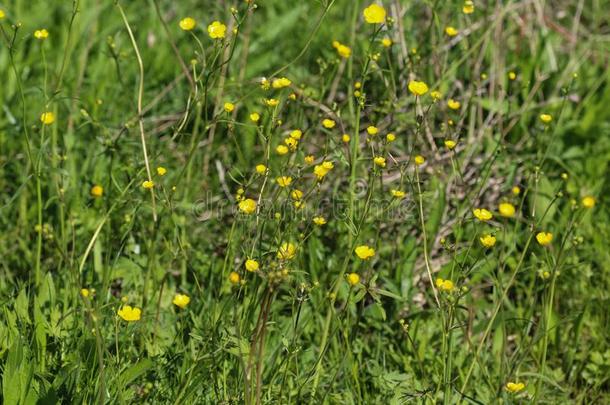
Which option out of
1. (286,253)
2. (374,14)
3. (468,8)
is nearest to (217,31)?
(374,14)

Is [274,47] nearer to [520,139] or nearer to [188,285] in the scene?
[520,139]

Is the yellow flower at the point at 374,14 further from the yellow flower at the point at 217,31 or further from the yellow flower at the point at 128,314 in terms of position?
the yellow flower at the point at 128,314

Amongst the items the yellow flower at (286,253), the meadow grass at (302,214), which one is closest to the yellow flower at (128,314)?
the meadow grass at (302,214)

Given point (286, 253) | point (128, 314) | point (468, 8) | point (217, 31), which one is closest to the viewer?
point (286, 253)

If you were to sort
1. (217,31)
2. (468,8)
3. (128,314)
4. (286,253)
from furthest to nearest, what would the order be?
(468,8) < (217,31) < (128,314) < (286,253)

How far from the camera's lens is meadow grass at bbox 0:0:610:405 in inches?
84.0

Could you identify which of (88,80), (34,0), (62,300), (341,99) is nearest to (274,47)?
(341,99)

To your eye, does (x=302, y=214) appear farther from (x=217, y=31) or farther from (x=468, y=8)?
(x=468, y=8)

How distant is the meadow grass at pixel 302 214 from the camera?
7.00ft

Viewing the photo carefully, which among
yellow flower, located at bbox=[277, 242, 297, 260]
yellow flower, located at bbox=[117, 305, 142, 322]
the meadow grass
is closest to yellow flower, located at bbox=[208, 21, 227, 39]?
the meadow grass

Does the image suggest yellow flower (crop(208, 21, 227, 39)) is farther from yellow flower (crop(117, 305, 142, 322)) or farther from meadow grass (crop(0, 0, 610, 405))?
yellow flower (crop(117, 305, 142, 322))

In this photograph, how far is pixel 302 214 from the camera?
2305 millimetres

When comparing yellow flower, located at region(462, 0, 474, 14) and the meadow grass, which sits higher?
yellow flower, located at region(462, 0, 474, 14)

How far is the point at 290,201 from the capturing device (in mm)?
2184
